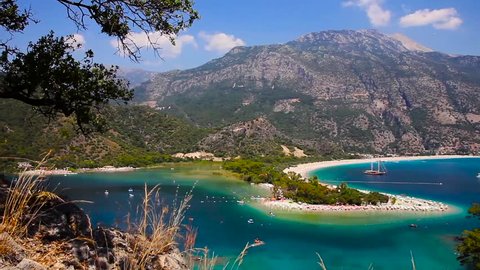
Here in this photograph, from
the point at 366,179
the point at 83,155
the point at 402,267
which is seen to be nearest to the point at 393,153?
the point at 366,179

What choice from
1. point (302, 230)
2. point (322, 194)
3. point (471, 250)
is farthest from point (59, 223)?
point (322, 194)

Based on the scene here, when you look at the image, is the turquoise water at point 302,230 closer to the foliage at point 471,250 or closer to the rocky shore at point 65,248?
the foliage at point 471,250

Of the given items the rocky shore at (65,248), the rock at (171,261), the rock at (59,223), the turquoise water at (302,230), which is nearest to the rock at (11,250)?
the rocky shore at (65,248)

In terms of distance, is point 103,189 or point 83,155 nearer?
point 103,189

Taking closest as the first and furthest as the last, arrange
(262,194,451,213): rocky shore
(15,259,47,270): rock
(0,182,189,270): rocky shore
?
(15,259,47,270): rock < (0,182,189,270): rocky shore < (262,194,451,213): rocky shore

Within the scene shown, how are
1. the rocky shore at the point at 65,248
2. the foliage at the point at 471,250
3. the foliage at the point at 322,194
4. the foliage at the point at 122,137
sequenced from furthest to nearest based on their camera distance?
the foliage at the point at 122,137
the foliage at the point at 322,194
the foliage at the point at 471,250
the rocky shore at the point at 65,248

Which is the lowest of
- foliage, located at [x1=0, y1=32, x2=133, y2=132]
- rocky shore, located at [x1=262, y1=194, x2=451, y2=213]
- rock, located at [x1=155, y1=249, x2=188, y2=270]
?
rocky shore, located at [x1=262, y1=194, x2=451, y2=213]

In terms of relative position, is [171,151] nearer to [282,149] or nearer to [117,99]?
[282,149]

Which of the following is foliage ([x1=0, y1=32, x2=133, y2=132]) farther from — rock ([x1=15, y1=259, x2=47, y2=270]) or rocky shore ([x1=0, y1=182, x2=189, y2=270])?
rock ([x1=15, y1=259, x2=47, y2=270])

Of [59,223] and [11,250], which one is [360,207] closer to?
[59,223]

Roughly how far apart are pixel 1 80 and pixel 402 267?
102 ft

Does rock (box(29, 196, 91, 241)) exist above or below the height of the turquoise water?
above

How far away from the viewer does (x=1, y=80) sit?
275 inches

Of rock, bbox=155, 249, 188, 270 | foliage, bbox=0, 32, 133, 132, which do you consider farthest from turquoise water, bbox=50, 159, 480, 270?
rock, bbox=155, 249, 188, 270
